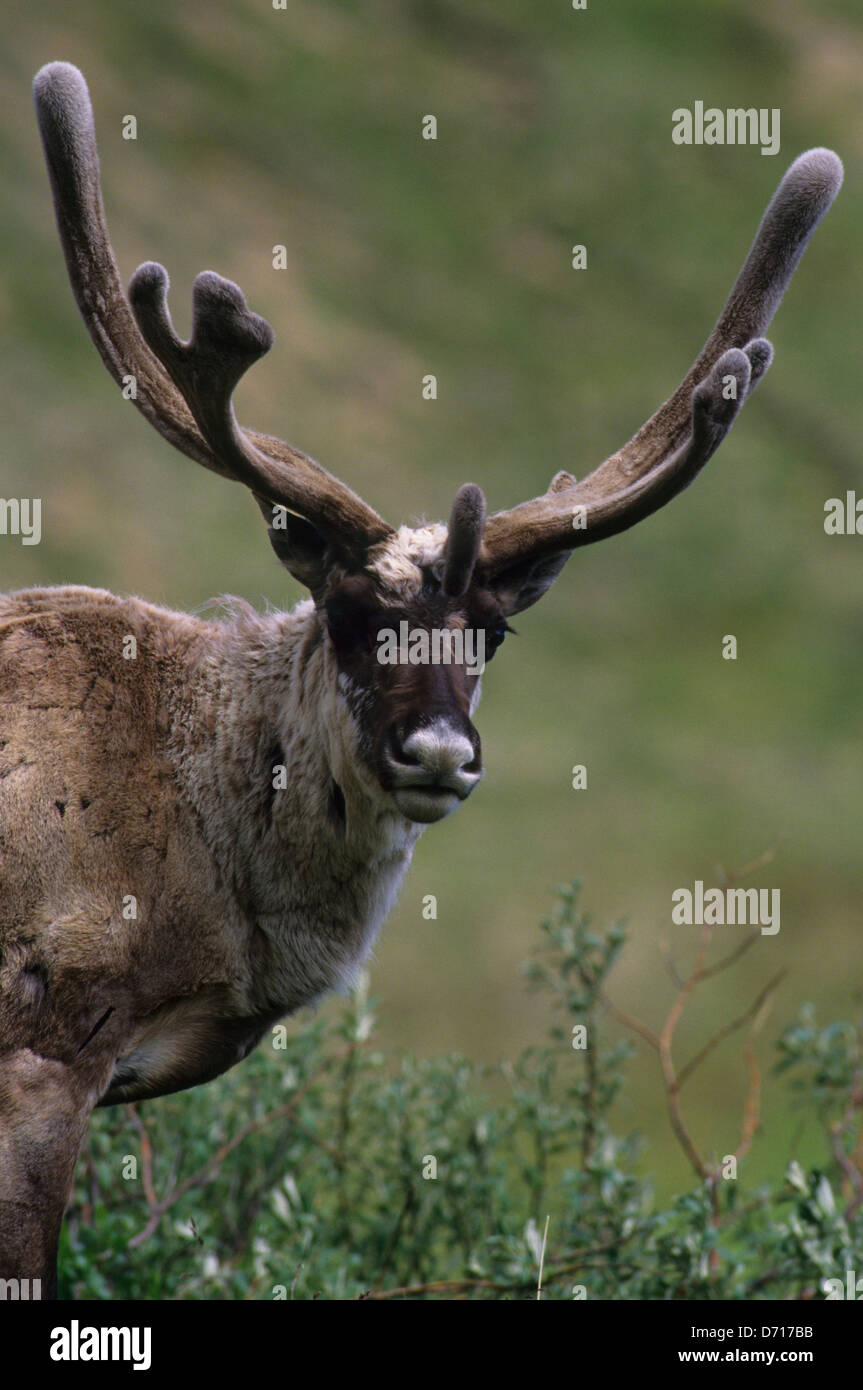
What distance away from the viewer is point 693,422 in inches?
260

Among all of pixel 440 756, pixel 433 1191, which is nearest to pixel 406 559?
pixel 440 756

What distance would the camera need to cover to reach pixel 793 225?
7.18m

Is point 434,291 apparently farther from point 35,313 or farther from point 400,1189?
point 400,1189

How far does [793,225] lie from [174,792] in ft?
10.9

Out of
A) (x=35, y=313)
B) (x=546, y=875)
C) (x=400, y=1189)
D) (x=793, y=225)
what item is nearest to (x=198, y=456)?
(x=793, y=225)

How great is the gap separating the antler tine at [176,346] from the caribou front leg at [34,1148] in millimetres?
2082

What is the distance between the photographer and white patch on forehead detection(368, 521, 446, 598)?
6.32 m

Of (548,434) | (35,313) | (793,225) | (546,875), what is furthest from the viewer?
(548,434)

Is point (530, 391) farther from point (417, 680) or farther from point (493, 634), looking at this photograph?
point (417, 680)

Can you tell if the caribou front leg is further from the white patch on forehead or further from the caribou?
the white patch on forehead

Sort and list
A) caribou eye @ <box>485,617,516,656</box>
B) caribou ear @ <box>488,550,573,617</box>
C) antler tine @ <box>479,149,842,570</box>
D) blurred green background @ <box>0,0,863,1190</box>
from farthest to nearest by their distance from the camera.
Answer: blurred green background @ <box>0,0,863,1190</box>, caribou ear @ <box>488,550,573,617</box>, antler tine @ <box>479,149,842,570</box>, caribou eye @ <box>485,617,516,656</box>

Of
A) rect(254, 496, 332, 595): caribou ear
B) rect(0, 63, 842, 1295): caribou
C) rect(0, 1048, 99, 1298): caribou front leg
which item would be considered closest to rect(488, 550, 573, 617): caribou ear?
rect(0, 63, 842, 1295): caribou

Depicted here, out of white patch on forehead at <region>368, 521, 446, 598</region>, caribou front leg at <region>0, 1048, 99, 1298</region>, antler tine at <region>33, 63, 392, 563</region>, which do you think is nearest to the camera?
caribou front leg at <region>0, 1048, 99, 1298</region>

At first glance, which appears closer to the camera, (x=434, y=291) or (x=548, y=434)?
(x=548, y=434)
